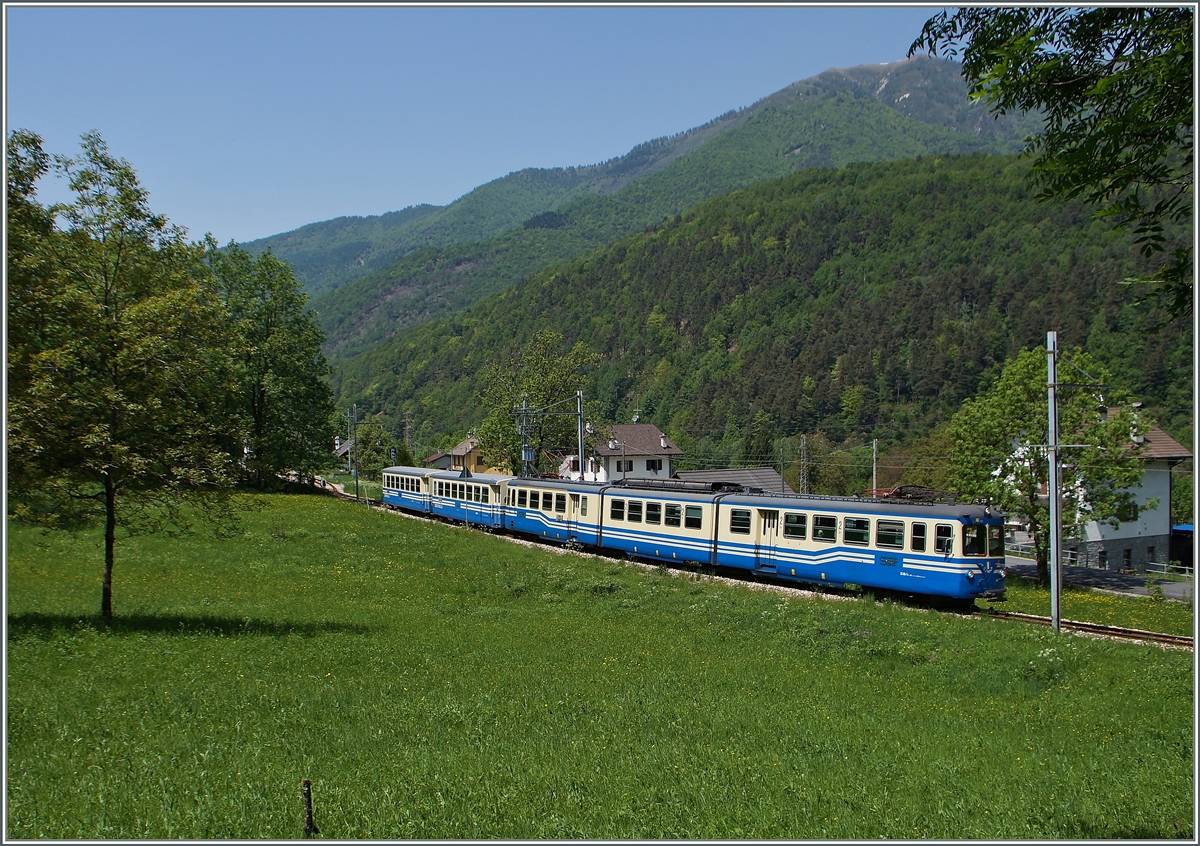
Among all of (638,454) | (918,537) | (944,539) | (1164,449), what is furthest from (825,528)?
(638,454)

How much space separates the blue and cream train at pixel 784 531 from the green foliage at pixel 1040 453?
11.1m

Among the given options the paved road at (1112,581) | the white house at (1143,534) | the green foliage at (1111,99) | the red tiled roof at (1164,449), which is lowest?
the paved road at (1112,581)

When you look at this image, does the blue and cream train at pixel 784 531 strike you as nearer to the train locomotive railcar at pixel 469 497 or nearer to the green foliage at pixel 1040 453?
the train locomotive railcar at pixel 469 497

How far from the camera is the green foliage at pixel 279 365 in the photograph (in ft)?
172

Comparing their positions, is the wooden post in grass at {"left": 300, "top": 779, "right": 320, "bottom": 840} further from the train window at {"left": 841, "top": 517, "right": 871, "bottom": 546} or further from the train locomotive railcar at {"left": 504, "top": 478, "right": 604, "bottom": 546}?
the train locomotive railcar at {"left": 504, "top": 478, "right": 604, "bottom": 546}

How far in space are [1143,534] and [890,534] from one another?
125 ft

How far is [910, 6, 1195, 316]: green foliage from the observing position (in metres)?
6.51

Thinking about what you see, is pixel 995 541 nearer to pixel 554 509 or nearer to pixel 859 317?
pixel 554 509

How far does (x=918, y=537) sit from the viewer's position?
2155 cm

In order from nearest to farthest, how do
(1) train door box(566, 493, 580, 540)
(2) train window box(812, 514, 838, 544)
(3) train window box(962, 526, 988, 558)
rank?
(3) train window box(962, 526, 988, 558)
(2) train window box(812, 514, 838, 544)
(1) train door box(566, 493, 580, 540)

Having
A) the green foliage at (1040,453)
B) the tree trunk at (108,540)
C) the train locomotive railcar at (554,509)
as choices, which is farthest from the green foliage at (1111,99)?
the green foliage at (1040,453)

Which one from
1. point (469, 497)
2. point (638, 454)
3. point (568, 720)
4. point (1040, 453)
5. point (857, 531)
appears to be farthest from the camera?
point (638, 454)

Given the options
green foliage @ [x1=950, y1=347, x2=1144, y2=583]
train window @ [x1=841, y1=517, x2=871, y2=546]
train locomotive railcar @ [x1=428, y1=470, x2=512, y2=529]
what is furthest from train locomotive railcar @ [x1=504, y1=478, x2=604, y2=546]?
green foliage @ [x1=950, y1=347, x2=1144, y2=583]

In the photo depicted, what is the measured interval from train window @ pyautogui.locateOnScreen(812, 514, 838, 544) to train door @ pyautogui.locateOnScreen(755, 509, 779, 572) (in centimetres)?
142
